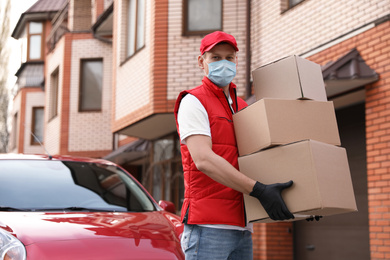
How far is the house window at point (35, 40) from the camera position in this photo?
2792 centimetres

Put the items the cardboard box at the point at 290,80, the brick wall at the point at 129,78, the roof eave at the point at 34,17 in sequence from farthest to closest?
the roof eave at the point at 34,17 → the brick wall at the point at 129,78 → the cardboard box at the point at 290,80

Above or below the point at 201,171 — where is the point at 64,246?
below

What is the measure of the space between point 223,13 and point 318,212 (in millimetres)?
9036

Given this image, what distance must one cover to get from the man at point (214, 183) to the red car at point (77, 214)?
1037 millimetres

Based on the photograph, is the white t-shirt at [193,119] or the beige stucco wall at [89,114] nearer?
the white t-shirt at [193,119]

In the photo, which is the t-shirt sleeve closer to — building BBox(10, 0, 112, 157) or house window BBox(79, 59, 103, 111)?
building BBox(10, 0, 112, 157)

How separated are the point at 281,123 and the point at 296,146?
0.14m

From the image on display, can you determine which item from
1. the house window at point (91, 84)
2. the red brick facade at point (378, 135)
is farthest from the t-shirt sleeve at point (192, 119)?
the house window at point (91, 84)

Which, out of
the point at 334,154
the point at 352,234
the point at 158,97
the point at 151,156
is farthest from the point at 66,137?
the point at 334,154

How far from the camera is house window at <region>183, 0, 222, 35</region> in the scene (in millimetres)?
11633

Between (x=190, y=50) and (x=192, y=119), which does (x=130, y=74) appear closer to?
(x=190, y=50)

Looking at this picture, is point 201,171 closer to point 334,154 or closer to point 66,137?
point 334,154

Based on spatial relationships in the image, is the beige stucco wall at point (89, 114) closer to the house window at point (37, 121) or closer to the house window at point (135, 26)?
the house window at point (135, 26)

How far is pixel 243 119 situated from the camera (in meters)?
2.99
